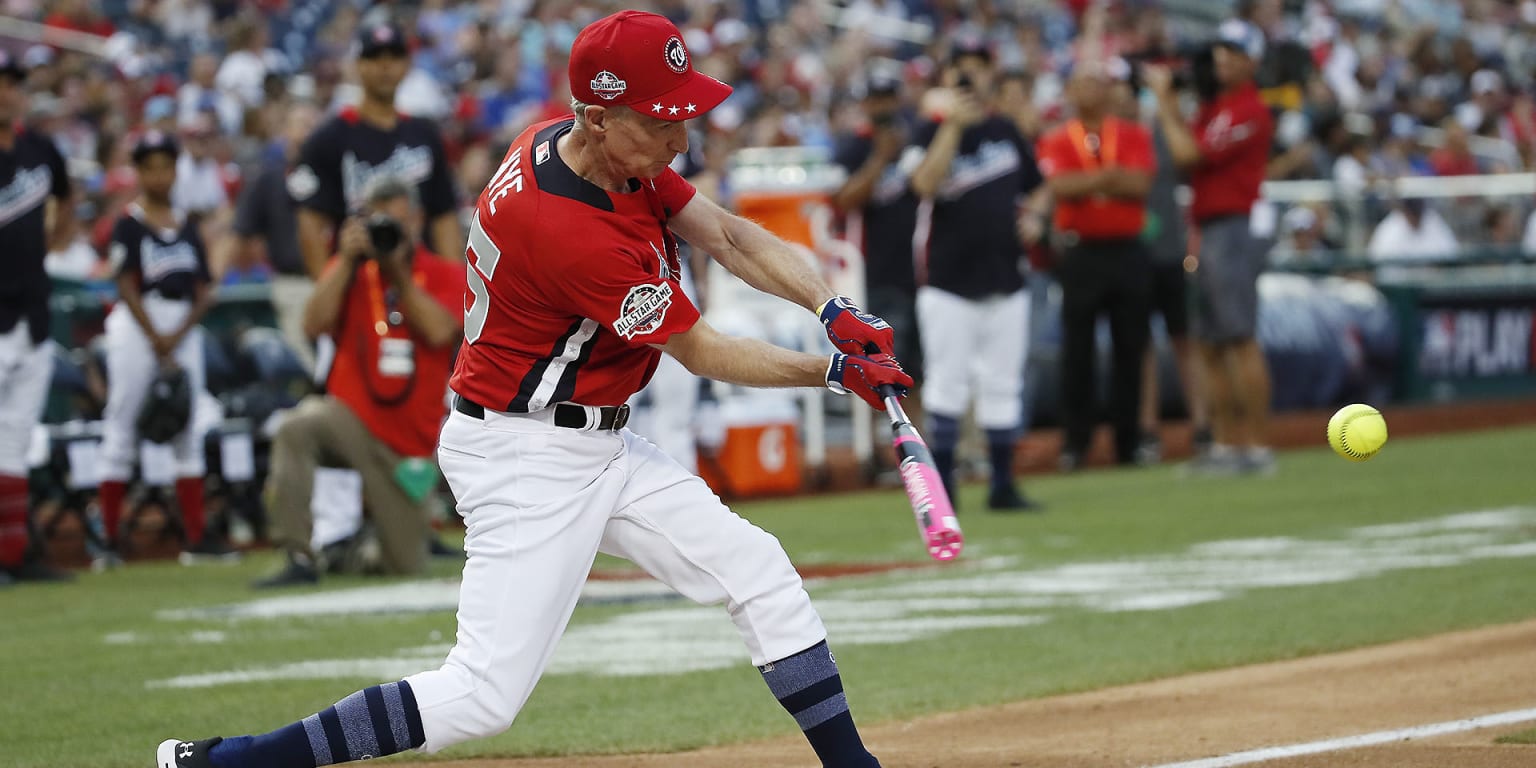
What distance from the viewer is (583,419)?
14.3 feet

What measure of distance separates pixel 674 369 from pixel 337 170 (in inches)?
83.6

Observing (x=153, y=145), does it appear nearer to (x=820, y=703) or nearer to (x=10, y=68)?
(x=10, y=68)

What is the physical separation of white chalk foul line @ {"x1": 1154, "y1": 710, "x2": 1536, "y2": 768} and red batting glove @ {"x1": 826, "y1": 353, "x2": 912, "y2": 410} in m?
1.52

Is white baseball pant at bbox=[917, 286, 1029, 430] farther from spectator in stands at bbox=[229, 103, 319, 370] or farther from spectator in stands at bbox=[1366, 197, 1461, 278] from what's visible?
spectator in stands at bbox=[1366, 197, 1461, 278]

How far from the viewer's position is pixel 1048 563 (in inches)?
353

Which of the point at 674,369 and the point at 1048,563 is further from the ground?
the point at 674,369

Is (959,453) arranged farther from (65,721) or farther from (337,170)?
(65,721)

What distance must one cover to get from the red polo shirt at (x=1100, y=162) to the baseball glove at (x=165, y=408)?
578 cm

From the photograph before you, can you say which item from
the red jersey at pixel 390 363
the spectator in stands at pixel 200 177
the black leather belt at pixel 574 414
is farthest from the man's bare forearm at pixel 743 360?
the spectator in stands at pixel 200 177

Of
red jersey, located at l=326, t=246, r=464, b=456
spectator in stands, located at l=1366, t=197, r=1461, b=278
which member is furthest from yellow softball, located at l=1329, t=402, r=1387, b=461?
spectator in stands, located at l=1366, t=197, r=1461, b=278

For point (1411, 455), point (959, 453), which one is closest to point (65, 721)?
point (959, 453)

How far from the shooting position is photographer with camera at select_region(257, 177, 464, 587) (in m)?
8.84

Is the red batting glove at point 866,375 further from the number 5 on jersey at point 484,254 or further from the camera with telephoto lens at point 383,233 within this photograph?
the camera with telephoto lens at point 383,233

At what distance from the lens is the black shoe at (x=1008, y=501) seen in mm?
10953
